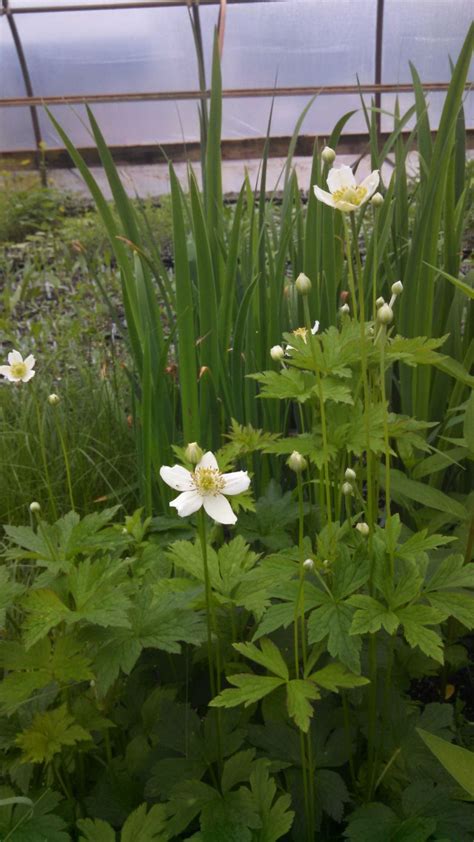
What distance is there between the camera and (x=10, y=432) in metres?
1.87

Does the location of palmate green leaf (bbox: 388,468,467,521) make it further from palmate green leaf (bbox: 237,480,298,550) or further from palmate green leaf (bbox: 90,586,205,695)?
palmate green leaf (bbox: 90,586,205,695)

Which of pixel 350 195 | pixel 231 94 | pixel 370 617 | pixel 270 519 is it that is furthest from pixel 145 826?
pixel 231 94

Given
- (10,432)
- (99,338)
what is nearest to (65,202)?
(99,338)

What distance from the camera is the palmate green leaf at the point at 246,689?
70 cm

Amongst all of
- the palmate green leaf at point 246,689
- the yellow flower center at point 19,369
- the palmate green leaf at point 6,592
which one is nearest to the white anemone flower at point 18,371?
the yellow flower center at point 19,369

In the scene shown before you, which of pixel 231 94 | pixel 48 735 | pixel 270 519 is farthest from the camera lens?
pixel 231 94

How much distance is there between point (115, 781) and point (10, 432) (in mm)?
1170

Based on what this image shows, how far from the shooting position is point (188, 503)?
679mm

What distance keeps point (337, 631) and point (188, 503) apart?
205 millimetres

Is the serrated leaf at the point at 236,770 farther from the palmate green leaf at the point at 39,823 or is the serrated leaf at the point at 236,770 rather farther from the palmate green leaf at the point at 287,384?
the palmate green leaf at the point at 287,384

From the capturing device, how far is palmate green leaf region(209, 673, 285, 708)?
0.70 meters

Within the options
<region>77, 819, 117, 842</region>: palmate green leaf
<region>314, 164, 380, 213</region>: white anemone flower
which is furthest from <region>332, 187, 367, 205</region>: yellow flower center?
<region>77, 819, 117, 842</region>: palmate green leaf

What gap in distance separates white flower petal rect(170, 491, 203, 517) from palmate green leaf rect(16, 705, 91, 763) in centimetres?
26

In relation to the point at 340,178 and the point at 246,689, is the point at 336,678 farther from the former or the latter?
the point at 340,178
